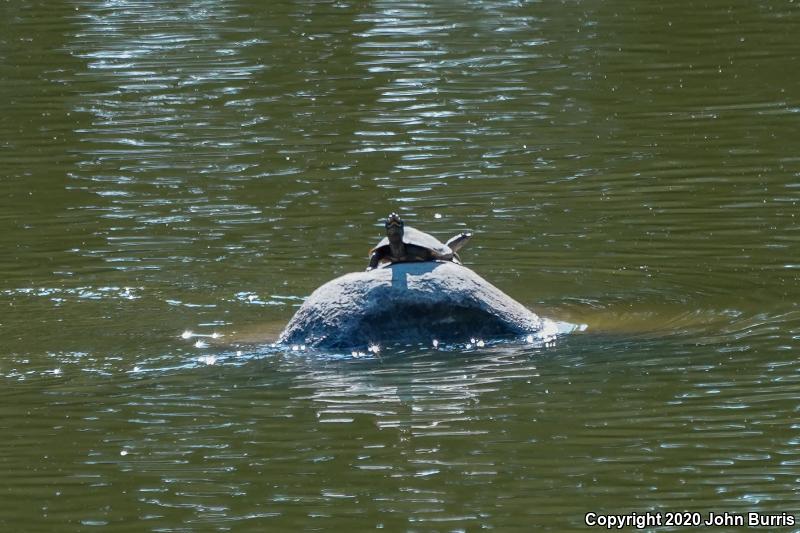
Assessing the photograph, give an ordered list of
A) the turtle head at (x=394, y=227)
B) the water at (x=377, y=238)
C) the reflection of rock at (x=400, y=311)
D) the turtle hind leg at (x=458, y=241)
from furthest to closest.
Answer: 1. the turtle hind leg at (x=458, y=241)
2. the turtle head at (x=394, y=227)
3. the reflection of rock at (x=400, y=311)
4. the water at (x=377, y=238)

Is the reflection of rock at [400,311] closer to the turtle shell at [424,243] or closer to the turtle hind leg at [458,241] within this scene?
the turtle shell at [424,243]

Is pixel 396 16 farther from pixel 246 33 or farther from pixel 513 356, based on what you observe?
pixel 513 356

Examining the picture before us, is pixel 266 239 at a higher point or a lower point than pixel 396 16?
lower

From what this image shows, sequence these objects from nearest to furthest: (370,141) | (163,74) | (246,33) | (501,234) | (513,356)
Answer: (513,356) < (501,234) < (370,141) < (163,74) < (246,33)

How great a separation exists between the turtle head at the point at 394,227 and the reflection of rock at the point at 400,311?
277 mm

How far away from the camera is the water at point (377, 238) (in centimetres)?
814

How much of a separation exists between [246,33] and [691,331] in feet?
A: 40.0

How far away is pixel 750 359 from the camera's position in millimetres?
9805

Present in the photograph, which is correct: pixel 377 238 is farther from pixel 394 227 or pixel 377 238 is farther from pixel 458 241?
pixel 394 227

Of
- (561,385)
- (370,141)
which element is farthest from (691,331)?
(370,141)

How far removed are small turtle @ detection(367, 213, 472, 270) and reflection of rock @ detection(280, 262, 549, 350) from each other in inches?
11.4
